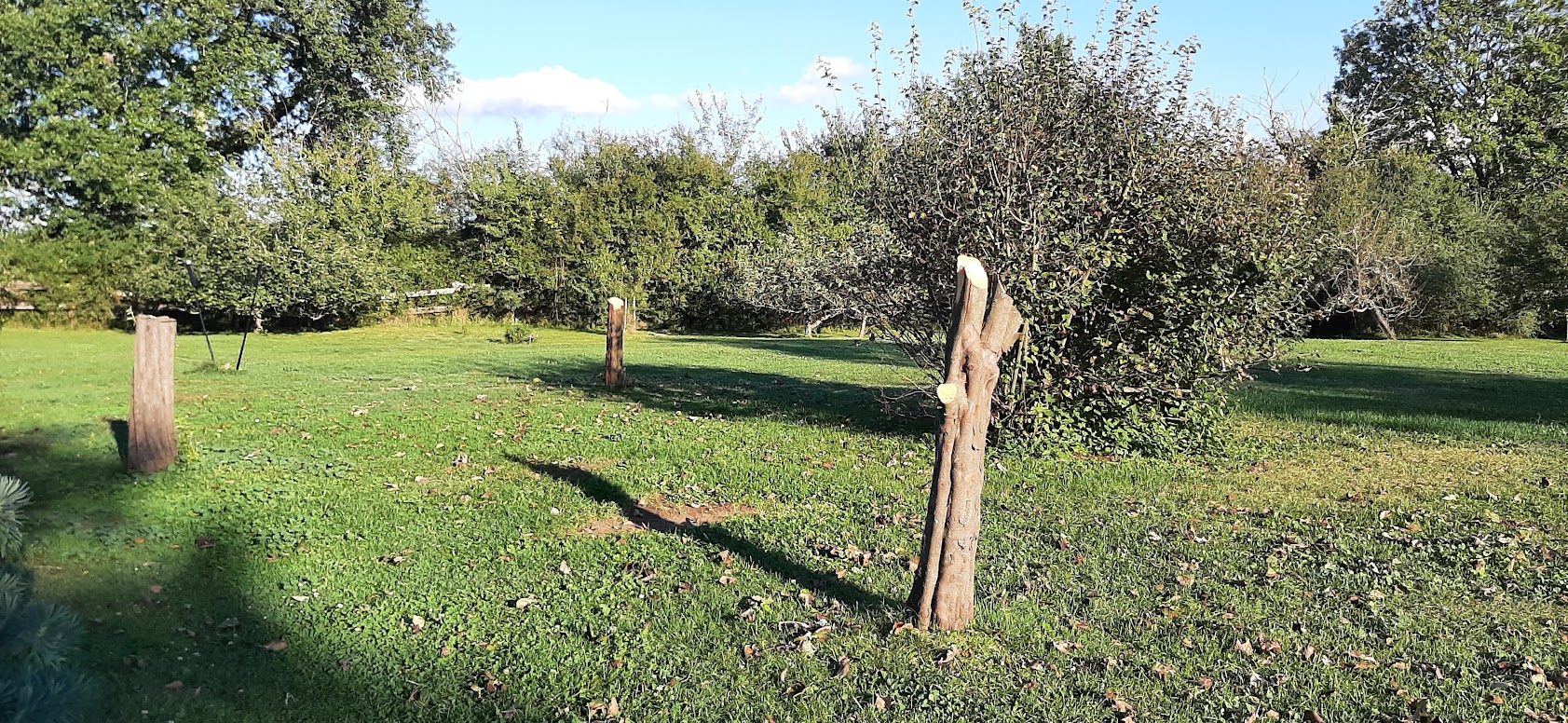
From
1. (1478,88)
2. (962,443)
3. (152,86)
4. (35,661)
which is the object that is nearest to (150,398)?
(35,661)

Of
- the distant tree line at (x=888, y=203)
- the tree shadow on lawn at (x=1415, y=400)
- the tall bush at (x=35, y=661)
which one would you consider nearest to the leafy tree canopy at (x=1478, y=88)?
the distant tree line at (x=888, y=203)

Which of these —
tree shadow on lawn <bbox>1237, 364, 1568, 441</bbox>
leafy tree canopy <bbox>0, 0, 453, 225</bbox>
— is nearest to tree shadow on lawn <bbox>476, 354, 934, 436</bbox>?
tree shadow on lawn <bbox>1237, 364, 1568, 441</bbox>

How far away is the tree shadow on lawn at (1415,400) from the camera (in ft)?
34.9

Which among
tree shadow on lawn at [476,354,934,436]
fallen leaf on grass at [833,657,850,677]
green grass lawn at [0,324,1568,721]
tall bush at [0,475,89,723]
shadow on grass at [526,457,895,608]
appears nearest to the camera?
tall bush at [0,475,89,723]

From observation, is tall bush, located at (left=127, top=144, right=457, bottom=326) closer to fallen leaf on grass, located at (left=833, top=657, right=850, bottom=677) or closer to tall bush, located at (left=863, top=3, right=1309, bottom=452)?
tall bush, located at (left=863, top=3, right=1309, bottom=452)

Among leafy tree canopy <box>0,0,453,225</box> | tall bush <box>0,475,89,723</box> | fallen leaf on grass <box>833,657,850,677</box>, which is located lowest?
fallen leaf on grass <box>833,657,850,677</box>

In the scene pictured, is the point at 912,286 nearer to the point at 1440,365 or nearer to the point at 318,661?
the point at 318,661

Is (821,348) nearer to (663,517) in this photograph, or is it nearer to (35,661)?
(663,517)

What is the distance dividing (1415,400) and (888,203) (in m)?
9.04

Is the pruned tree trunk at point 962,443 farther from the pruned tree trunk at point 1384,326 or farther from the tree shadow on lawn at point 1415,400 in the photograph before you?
the pruned tree trunk at point 1384,326

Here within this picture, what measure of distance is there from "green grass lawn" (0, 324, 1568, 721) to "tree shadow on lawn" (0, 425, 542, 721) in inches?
0.8

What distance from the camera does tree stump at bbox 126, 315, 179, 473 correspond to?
720 cm

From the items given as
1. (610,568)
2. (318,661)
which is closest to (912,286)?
(610,568)

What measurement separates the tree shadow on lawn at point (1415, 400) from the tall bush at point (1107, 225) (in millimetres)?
3460
